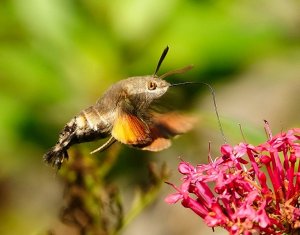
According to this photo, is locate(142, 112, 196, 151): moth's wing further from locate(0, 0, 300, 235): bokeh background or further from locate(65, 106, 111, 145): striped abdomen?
locate(0, 0, 300, 235): bokeh background

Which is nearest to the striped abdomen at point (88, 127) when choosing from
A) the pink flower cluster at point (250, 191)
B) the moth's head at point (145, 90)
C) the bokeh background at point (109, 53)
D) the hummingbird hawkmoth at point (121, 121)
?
the hummingbird hawkmoth at point (121, 121)

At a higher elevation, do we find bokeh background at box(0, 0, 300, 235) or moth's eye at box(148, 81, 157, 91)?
bokeh background at box(0, 0, 300, 235)

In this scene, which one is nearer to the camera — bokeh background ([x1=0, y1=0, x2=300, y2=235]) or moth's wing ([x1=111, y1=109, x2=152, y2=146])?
moth's wing ([x1=111, y1=109, x2=152, y2=146])

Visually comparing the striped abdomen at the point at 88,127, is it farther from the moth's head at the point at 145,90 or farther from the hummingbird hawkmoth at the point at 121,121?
the moth's head at the point at 145,90

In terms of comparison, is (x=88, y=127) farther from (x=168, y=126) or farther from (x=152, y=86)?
(x=168, y=126)

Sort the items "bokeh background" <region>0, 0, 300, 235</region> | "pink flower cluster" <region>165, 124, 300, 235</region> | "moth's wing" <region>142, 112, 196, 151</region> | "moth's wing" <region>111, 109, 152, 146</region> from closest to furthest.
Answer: "pink flower cluster" <region>165, 124, 300, 235</region>
"moth's wing" <region>111, 109, 152, 146</region>
"moth's wing" <region>142, 112, 196, 151</region>
"bokeh background" <region>0, 0, 300, 235</region>

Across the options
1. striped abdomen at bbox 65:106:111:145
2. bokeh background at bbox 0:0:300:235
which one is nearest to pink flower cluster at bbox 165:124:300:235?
striped abdomen at bbox 65:106:111:145

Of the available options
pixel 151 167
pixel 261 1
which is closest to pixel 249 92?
pixel 261 1
